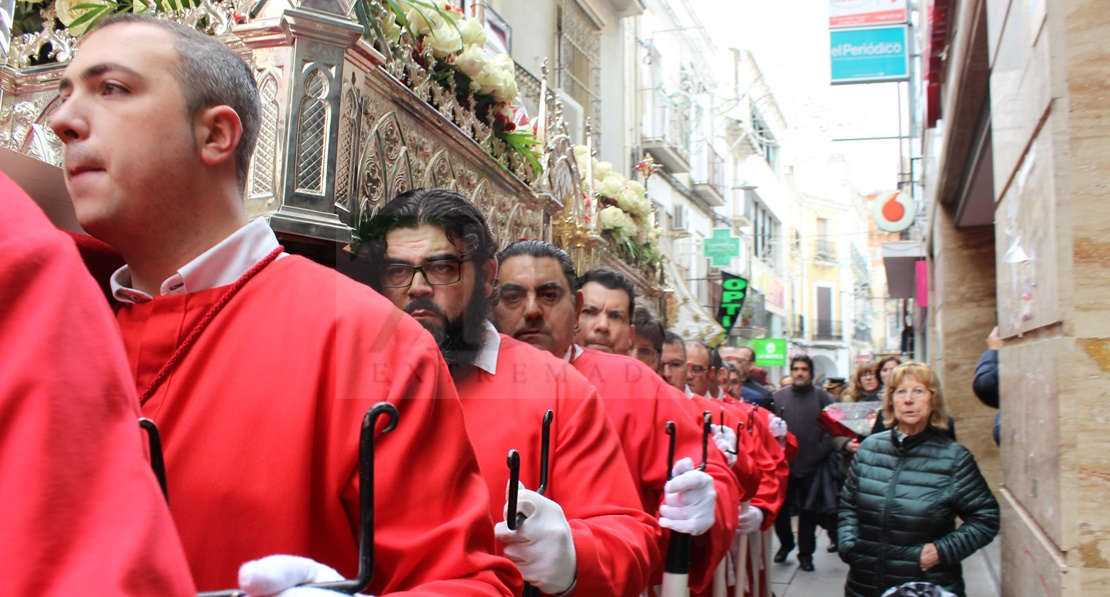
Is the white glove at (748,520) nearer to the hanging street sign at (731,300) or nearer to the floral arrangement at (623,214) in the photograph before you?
the floral arrangement at (623,214)

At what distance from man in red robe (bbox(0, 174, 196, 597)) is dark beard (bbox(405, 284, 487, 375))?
4.92ft

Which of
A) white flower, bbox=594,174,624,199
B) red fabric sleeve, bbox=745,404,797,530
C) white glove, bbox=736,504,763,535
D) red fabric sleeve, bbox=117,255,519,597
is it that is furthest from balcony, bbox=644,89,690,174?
red fabric sleeve, bbox=117,255,519,597

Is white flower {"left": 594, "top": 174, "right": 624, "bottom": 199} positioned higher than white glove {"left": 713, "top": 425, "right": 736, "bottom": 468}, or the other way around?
white flower {"left": 594, "top": 174, "right": 624, "bottom": 199}

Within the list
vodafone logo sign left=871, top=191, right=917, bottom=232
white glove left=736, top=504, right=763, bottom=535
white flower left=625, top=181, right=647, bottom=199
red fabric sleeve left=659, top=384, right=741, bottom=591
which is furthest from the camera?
vodafone logo sign left=871, top=191, right=917, bottom=232

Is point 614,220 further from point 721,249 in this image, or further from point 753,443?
point 721,249

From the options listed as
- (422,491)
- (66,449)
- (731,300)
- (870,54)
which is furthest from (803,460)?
(731,300)

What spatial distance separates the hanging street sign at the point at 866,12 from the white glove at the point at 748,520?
7218 millimetres

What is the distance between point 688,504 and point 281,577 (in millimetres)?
2388

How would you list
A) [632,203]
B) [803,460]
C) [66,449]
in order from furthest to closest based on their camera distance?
[803,460], [632,203], [66,449]

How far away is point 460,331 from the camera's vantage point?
7.89ft

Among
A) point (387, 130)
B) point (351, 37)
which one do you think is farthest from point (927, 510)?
point (351, 37)

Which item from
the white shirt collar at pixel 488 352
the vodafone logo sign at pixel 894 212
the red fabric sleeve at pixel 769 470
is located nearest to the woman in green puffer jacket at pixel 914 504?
the red fabric sleeve at pixel 769 470

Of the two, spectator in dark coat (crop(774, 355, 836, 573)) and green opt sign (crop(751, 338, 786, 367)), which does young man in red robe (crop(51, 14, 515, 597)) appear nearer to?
spectator in dark coat (crop(774, 355, 836, 573))

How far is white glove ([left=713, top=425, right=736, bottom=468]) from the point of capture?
484 cm
